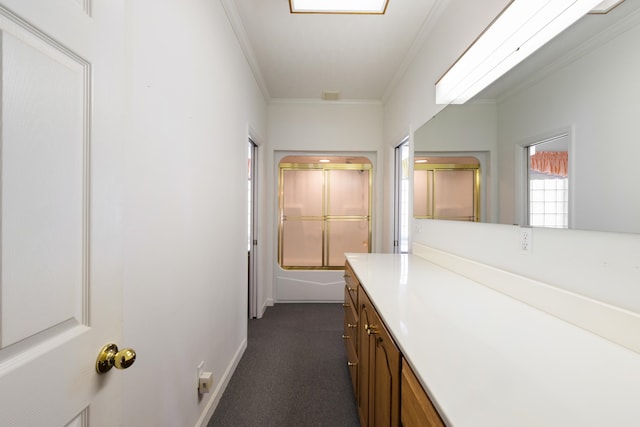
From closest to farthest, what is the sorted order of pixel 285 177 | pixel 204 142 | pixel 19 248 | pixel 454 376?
pixel 19 248
pixel 454 376
pixel 204 142
pixel 285 177

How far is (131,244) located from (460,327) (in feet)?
3.60

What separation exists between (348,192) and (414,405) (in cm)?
310

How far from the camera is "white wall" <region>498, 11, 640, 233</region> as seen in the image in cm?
75

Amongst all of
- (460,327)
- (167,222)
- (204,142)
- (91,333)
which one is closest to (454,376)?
(460,327)

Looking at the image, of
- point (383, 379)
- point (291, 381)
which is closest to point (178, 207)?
point (383, 379)

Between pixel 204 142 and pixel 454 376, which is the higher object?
pixel 204 142

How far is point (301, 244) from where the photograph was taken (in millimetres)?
3637

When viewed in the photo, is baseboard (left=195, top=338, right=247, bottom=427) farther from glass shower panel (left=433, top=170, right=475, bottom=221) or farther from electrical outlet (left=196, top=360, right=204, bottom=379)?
glass shower panel (left=433, top=170, right=475, bottom=221)

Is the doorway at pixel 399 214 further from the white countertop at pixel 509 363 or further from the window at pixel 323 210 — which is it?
the white countertop at pixel 509 363

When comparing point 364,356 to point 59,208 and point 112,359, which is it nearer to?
point 112,359

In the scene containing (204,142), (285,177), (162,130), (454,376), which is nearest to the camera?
(454,376)

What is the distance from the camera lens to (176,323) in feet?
3.86

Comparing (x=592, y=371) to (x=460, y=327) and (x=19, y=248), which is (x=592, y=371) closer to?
(x=460, y=327)

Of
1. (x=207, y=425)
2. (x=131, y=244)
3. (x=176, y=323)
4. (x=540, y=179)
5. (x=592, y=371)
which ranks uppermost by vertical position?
(x=540, y=179)
